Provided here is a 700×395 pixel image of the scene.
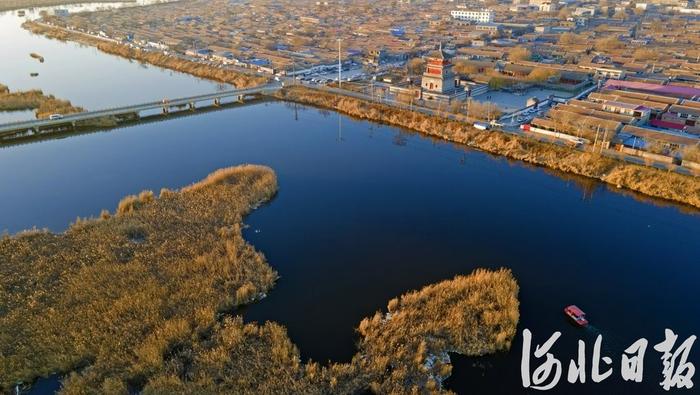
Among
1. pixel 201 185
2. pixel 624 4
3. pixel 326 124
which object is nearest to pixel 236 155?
pixel 201 185

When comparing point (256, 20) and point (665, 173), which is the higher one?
point (256, 20)

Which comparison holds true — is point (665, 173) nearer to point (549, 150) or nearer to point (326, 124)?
point (549, 150)

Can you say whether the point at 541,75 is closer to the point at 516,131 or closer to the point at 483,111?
the point at 483,111

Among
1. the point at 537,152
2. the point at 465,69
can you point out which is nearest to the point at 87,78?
the point at 465,69

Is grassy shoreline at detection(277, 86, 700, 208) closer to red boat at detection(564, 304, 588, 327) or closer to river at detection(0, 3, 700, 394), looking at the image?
river at detection(0, 3, 700, 394)

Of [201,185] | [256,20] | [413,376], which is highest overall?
[256,20]

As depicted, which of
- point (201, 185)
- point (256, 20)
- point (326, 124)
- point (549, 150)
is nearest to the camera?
point (201, 185)

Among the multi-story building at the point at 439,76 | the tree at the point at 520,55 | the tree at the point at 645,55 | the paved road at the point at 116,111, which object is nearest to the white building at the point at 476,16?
the tree at the point at 520,55

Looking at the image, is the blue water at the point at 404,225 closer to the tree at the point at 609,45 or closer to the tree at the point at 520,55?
the tree at the point at 520,55
